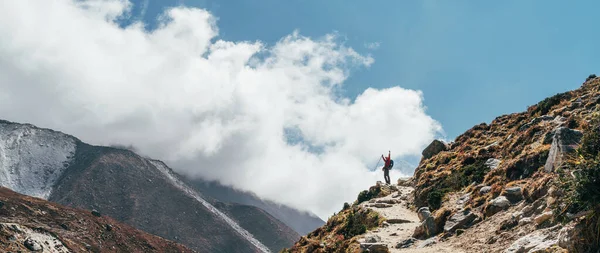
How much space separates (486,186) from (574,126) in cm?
622

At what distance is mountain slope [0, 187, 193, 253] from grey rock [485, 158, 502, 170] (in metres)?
70.0

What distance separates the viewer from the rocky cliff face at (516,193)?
1374 centimetres

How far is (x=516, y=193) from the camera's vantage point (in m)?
22.7

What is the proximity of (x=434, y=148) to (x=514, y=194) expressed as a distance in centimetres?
3255

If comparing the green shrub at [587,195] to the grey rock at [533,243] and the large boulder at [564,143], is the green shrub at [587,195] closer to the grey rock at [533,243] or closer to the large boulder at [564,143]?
the grey rock at [533,243]

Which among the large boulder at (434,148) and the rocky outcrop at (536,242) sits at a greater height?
the large boulder at (434,148)

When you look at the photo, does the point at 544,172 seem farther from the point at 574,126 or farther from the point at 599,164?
the point at 599,164

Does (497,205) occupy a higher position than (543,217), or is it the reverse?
(497,205)

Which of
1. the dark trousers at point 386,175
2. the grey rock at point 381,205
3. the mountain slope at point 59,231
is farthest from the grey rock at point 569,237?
the mountain slope at point 59,231

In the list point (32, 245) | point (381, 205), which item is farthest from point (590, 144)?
point (32, 245)

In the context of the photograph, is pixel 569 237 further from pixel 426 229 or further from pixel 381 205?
pixel 381 205

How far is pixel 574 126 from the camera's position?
88.4 ft

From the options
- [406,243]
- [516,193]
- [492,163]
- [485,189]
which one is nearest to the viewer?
[516,193]

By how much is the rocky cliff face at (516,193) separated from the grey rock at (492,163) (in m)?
0.10
